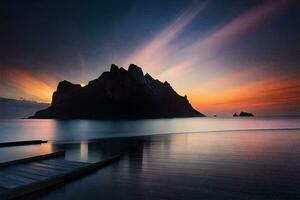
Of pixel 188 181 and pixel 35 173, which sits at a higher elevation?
pixel 35 173

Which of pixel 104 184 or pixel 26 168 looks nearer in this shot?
pixel 104 184

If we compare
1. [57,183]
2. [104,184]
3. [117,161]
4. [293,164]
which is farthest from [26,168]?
[293,164]

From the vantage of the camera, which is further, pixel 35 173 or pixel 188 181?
pixel 35 173

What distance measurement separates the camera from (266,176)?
64.0 ft

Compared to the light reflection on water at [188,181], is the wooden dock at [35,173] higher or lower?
higher

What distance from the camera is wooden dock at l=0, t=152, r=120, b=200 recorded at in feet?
44.7

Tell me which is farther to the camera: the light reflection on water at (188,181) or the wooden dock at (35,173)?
the light reflection on water at (188,181)

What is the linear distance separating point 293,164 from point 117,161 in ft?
57.1

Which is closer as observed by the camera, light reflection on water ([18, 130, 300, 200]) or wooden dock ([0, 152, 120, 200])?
wooden dock ([0, 152, 120, 200])

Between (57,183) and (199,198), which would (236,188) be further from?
(57,183)

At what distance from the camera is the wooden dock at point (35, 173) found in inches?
537

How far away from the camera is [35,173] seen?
58.4ft

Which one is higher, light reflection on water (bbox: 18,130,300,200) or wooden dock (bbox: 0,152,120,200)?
wooden dock (bbox: 0,152,120,200)

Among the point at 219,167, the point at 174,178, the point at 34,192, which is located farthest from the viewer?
the point at 219,167
